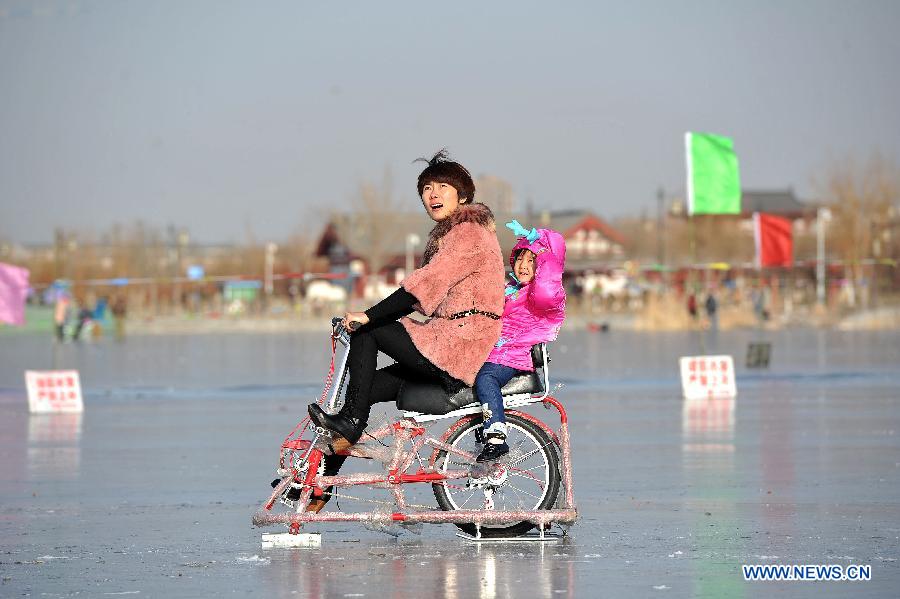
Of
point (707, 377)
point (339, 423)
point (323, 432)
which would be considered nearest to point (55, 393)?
point (707, 377)

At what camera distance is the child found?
916cm

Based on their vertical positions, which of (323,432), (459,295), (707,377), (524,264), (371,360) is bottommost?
(707,377)

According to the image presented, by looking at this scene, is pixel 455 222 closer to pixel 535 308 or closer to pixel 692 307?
pixel 535 308

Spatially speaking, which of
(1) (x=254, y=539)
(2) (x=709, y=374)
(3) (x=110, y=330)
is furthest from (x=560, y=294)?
(3) (x=110, y=330)

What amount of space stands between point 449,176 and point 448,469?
158 cm

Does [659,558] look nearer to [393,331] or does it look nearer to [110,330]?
[393,331]

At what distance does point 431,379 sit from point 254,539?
4.31 ft

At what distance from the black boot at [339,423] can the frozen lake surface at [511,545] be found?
61 centimetres

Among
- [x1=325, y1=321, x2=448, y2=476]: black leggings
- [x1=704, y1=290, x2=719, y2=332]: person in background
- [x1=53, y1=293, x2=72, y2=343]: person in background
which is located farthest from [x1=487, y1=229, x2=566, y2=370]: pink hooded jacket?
[x1=704, y1=290, x2=719, y2=332]: person in background

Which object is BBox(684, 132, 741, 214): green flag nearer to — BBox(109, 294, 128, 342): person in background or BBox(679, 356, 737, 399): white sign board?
BBox(679, 356, 737, 399): white sign board

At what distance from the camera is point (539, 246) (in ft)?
30.8

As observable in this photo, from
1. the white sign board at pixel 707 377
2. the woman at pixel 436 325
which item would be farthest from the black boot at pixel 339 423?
the white sign board at pixel 707 377

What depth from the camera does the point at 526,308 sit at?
9.34m

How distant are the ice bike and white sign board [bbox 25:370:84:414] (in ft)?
38.1
